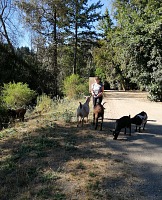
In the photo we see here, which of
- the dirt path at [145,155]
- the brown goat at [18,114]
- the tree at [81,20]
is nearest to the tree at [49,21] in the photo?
the tree at [81,20]

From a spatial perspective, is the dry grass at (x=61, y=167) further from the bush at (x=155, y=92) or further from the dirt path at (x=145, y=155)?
the bush at (x=155, y=92)

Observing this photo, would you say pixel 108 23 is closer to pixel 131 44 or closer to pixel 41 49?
pixel 41 49

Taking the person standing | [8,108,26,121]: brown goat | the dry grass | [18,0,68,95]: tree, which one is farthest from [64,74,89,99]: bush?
the dry grass

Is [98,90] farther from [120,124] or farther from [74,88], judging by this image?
[74,88]

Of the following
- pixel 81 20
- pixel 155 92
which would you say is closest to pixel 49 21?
pixel 81 20

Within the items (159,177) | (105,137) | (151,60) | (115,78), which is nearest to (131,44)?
(151,60)

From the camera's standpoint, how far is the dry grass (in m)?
4.30

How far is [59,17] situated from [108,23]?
43.4ft

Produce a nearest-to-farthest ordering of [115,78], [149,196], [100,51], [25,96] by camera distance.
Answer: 1. [149,196]
2. [25,96]
3. [100,51]
4. [115,78]

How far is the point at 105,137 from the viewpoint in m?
7.59

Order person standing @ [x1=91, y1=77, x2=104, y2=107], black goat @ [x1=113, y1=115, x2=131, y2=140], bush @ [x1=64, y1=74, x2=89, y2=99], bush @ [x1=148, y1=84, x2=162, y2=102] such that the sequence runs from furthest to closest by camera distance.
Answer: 1. bush @ [x1=64, y1=74, x2=89, y2=99]
2. bush @ [x1=148, y1=84, x2=162, y2=102]
3. person standing @ [x1=91, y1=77, x2=104, y2=107]
4. black goat @ [x1=113, y1=115, x2=131, y2=140]

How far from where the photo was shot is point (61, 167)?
5.32 metres

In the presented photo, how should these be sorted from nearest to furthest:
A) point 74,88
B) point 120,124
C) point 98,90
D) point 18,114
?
point 120,124 < point 98,90 < point 18,114 < point 74,88

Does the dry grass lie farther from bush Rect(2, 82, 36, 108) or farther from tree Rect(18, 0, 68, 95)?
tree Rect(18, 0, 68, 95)
